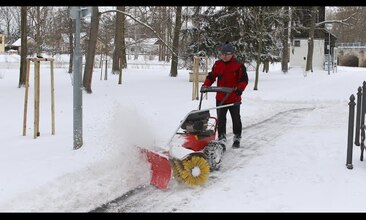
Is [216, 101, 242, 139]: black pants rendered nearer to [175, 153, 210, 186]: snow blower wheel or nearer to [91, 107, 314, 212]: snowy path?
[91, 107, 314, 212]: snowy path

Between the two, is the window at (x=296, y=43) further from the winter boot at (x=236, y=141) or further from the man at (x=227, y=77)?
the man at (x=227, y=77)

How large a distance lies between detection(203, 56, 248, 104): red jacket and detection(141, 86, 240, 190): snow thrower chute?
4.04 ft

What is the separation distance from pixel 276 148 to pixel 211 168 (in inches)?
82.0

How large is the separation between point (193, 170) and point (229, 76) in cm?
231

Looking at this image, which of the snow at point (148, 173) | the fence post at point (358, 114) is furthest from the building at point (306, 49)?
the fence post at point (358, 114)

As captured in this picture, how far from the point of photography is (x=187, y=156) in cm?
585

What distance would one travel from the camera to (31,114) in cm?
1193

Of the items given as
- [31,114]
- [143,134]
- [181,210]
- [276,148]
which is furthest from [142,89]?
[181,210]

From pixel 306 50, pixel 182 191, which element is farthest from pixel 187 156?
pixel 306 50

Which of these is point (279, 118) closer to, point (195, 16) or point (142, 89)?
point (142, 89)

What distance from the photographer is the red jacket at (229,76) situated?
7.52 m

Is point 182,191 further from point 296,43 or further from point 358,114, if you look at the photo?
point 296,43

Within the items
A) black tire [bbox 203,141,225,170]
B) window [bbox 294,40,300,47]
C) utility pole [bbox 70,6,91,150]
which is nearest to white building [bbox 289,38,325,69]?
window [bbox 294,40,300,47]
